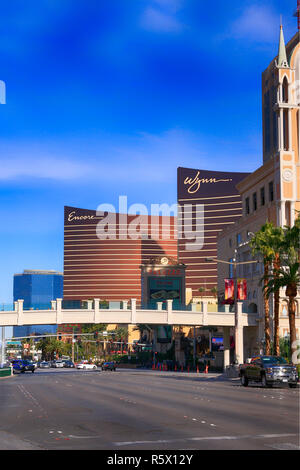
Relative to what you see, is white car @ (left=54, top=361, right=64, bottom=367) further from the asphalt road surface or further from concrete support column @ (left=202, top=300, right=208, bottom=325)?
the asphalt road surface

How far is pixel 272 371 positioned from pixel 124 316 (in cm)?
4395

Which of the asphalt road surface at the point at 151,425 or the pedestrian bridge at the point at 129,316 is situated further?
the pedestrian bridge at the point at 129,316

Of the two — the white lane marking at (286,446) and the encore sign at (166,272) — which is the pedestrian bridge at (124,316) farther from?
the encore sign at (166,272)

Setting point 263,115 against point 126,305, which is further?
point 263,115

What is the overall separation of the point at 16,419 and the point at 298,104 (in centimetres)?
7288

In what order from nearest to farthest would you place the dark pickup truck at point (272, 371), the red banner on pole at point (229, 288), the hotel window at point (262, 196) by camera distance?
the dark pickup truck at point (272, 371) < the red banner on pole at point (229, 288) < the hotel window at point (262, 196)

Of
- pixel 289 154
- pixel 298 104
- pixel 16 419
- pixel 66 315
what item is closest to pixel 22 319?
pixel 66 315

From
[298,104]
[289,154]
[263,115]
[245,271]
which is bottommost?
[245,271]

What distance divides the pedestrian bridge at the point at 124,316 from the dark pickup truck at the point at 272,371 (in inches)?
1498

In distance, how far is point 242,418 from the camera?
59.6 feet

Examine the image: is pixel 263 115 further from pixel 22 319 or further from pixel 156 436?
pixel 156 436

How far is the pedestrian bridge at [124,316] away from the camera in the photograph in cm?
7550

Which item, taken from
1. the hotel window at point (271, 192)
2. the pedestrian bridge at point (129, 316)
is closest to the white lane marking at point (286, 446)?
the pedestrian bridge at point (129, 316)
